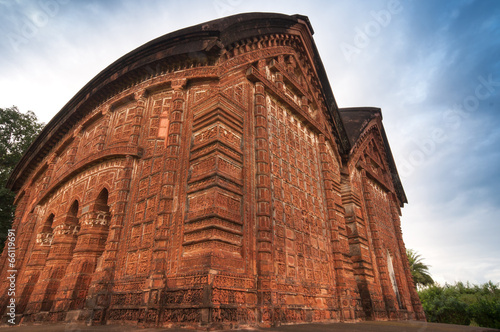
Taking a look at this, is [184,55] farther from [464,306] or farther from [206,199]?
[464,306]

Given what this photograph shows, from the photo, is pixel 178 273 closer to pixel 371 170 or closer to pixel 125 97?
pixel 125 97

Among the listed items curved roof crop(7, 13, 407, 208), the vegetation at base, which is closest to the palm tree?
the vegetation at base

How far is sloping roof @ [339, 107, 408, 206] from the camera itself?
15.2 m

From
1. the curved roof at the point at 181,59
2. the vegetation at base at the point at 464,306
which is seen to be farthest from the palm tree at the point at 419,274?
the curved roof at the point at 181,59

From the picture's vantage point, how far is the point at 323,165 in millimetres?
10703

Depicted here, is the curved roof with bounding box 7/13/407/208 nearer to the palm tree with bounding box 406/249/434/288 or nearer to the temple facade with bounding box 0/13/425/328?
the temple facade with bounding box 0/13/425/328

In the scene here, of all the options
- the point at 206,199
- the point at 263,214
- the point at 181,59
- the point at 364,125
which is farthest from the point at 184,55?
the point at 364,125

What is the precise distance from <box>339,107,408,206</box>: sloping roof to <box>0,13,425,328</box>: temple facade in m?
2.54

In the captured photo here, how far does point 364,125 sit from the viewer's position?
15781 millimetres

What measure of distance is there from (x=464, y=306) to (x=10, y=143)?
A: 33340mm

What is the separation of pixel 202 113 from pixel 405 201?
19.6m

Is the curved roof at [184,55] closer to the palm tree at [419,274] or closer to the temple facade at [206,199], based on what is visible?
the temple facade at [206,199]

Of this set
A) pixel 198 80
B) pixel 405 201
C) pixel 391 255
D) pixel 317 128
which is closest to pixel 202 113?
pixel 198 80

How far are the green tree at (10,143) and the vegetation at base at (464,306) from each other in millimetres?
30268
